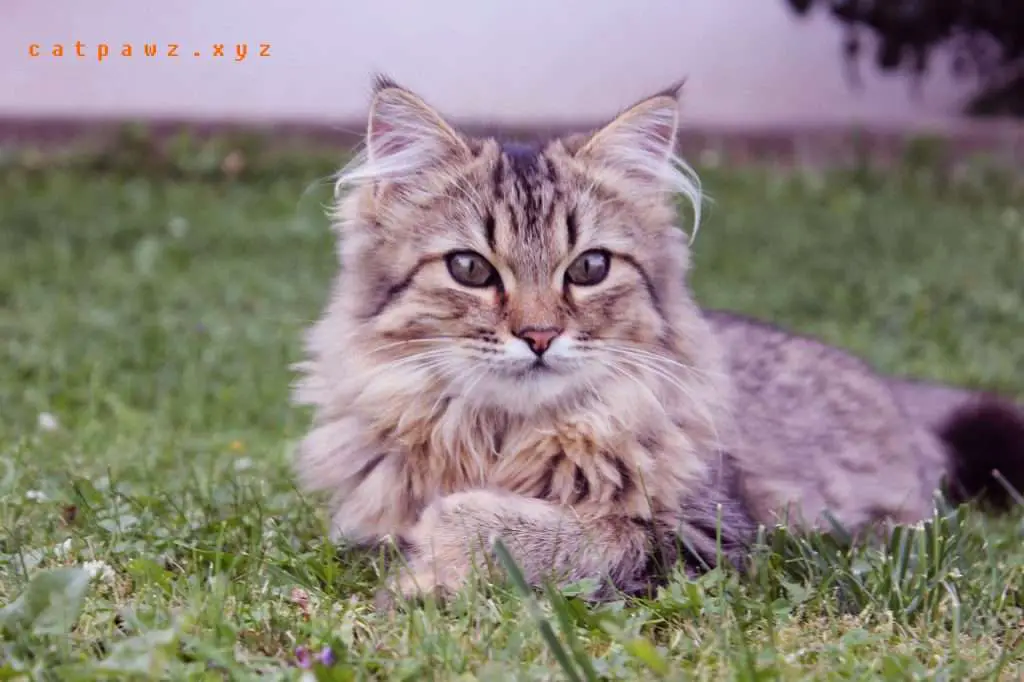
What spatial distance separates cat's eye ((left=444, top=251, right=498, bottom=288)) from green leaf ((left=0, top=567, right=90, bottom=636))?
1.00m

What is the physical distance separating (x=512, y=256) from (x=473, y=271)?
0.10 m

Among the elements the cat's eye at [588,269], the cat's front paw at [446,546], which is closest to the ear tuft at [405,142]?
the cat's eye at [588,269]

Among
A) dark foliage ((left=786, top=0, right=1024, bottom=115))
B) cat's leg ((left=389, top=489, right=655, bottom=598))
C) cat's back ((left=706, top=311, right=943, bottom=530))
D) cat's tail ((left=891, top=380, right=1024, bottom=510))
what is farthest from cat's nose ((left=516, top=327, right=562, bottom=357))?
dark foliage ((left=786, top=0, right=1024, bottom=115))

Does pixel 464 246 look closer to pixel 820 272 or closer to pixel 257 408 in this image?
pixel 257 408

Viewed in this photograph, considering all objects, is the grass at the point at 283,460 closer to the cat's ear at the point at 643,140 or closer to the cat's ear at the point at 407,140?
the cat's ear at the point at 407,140

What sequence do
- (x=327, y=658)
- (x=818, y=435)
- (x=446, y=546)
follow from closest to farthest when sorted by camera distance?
(x=327, y=658)
(x=446, y=546)
(x=818, y=435)

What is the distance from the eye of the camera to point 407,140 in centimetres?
276

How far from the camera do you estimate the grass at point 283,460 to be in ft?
6.66

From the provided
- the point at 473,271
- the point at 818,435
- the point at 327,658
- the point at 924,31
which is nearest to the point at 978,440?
the point at 818,435

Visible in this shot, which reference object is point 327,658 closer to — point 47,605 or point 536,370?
point 47,605

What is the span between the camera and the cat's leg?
2.38m

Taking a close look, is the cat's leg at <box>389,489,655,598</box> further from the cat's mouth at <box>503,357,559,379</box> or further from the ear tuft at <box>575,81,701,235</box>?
the ear tuft at <box>575,81,701,235</box>

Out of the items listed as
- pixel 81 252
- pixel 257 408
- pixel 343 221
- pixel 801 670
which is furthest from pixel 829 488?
pixel 81 252

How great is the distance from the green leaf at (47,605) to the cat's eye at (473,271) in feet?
3.27
